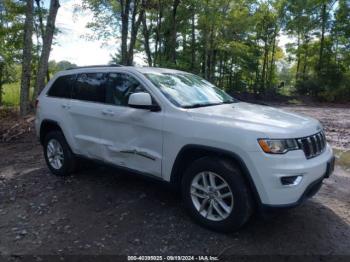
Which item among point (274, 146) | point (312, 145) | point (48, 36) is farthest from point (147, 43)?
point (274, 146)

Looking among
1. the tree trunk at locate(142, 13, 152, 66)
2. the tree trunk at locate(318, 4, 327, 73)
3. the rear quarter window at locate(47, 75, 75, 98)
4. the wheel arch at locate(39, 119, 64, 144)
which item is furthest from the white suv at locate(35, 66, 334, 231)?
the tree trunk at locate(318, 4, 327, 73)

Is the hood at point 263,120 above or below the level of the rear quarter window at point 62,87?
below

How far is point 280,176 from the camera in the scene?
3.22 metres

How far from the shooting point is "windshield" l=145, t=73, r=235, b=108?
4.23m

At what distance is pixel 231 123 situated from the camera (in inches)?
140

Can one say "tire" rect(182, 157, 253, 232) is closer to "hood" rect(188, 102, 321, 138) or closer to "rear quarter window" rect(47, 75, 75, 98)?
"hood" rect(188, 102, 321, 138)

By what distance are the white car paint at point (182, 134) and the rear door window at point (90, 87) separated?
98mm

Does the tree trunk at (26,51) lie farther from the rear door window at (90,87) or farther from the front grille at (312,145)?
the front grille at (312,145)

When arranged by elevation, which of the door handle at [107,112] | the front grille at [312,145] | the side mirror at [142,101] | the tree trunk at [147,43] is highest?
the tree trunk at [147,43]

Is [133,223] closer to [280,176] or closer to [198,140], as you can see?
[198,140]

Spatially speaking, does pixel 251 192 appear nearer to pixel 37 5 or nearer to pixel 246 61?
pixel 37 5

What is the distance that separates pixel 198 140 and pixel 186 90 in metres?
1.08

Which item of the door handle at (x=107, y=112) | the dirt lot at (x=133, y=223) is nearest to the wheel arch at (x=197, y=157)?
the dirt lot at (x=133, y=223)

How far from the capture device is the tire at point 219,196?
345cm
